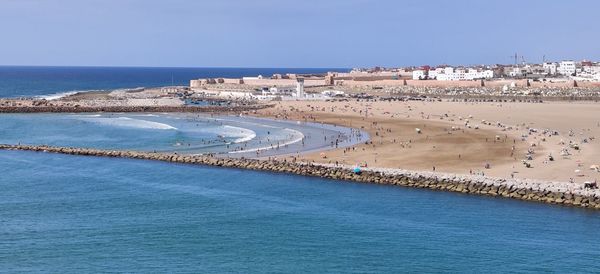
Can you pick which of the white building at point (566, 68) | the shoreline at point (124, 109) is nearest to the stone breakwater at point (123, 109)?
the shoreline at point (124, 109)

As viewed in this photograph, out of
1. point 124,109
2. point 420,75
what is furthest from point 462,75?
point 124,109

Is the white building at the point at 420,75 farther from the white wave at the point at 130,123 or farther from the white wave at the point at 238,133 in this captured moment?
the white wave at the point at 238,133

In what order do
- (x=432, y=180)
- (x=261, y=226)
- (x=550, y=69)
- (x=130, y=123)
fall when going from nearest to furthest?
(x=261, y=226) < (x=432, y=180) < (x=130, y=123) < (x=550, y=69)

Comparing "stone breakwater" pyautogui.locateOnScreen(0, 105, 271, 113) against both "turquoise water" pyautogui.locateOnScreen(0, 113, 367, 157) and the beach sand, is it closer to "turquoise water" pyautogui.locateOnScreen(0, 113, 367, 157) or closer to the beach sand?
"turquoise water" pyautogui.locateOnScreen(0, 113, 367, 157)

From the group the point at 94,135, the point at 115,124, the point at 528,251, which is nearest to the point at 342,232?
the point at 528,251

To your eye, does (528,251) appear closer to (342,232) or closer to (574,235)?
(574,235)

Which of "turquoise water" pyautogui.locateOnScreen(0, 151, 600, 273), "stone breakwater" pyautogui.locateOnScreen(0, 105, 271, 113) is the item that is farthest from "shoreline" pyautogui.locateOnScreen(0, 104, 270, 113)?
"turquoise water" pyautogui.locateOnScreen(0, 151, 600, 273)

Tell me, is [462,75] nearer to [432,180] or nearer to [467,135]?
[467,135]
